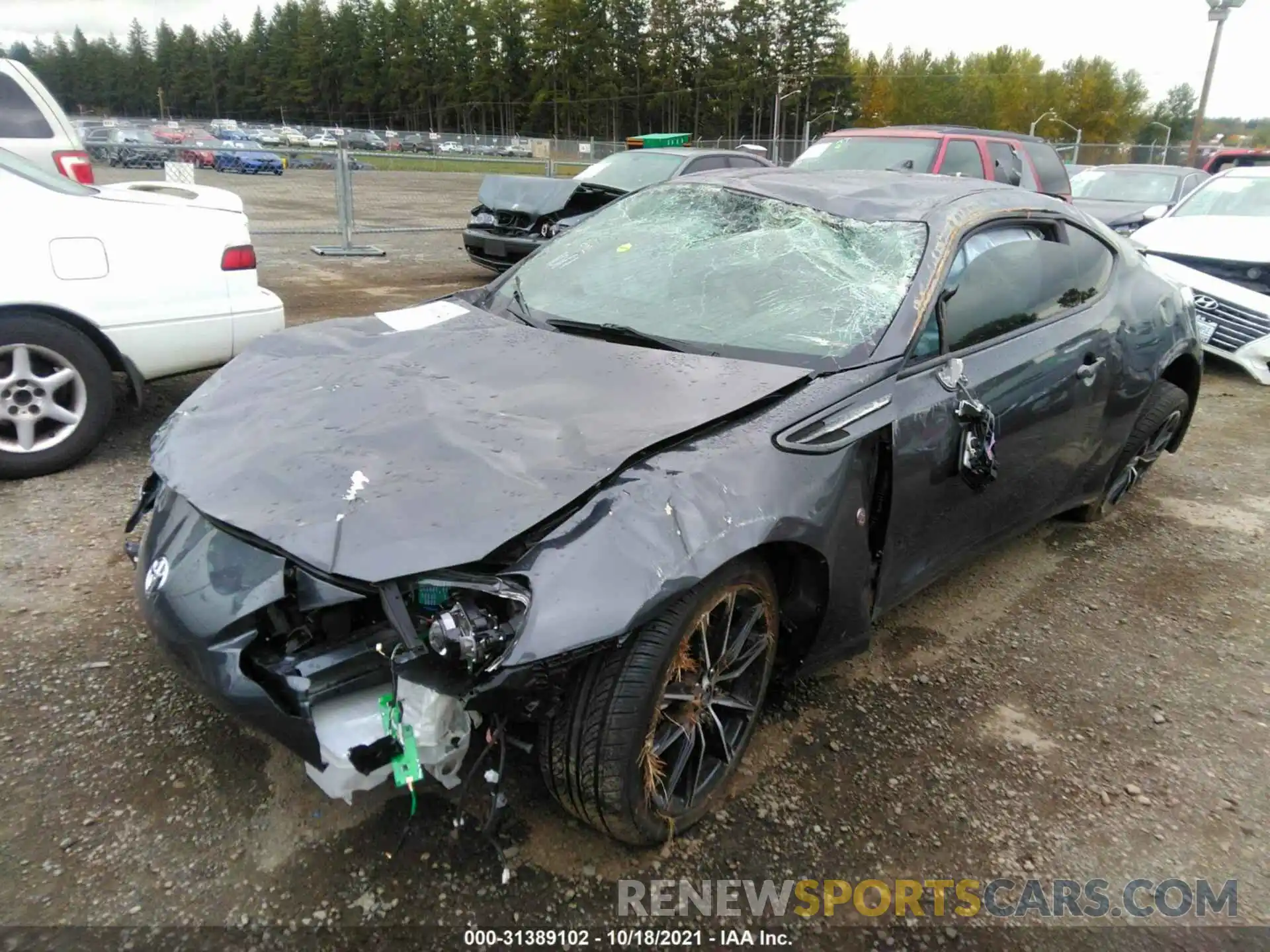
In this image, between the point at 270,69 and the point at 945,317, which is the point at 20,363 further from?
the point at 270,69

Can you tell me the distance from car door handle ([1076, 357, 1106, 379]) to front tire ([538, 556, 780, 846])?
1.79 meters

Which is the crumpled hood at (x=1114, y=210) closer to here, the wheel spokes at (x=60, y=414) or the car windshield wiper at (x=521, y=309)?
the car windshield wiper at (x=521, y=309)

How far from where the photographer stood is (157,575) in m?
2.03

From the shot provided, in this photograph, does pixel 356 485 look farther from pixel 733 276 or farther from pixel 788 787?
pixel 733 276

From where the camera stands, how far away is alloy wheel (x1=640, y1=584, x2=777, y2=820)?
6.54 ft

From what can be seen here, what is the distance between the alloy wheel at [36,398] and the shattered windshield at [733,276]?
2.18 metres

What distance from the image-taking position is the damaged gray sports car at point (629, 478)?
1770 mm

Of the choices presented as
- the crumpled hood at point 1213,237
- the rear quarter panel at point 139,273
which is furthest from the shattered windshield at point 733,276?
the crumpled hood at point 1213,237

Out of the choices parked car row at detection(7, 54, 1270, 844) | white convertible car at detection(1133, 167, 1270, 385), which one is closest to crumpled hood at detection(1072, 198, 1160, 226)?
white convertible car at detection(1133, 167, 1270, 385)

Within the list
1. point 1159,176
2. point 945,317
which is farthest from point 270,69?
point 945,317

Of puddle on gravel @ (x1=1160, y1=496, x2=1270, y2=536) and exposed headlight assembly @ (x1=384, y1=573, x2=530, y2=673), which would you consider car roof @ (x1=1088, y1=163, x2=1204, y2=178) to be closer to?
puddle on gravel @ (x1=1160, y1=496, x2=1270, y2=536)

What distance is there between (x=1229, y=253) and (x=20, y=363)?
8.67 m

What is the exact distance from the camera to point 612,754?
1834 mm

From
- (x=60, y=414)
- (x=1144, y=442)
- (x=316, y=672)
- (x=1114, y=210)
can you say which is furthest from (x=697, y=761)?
(x=1114, y=210)
